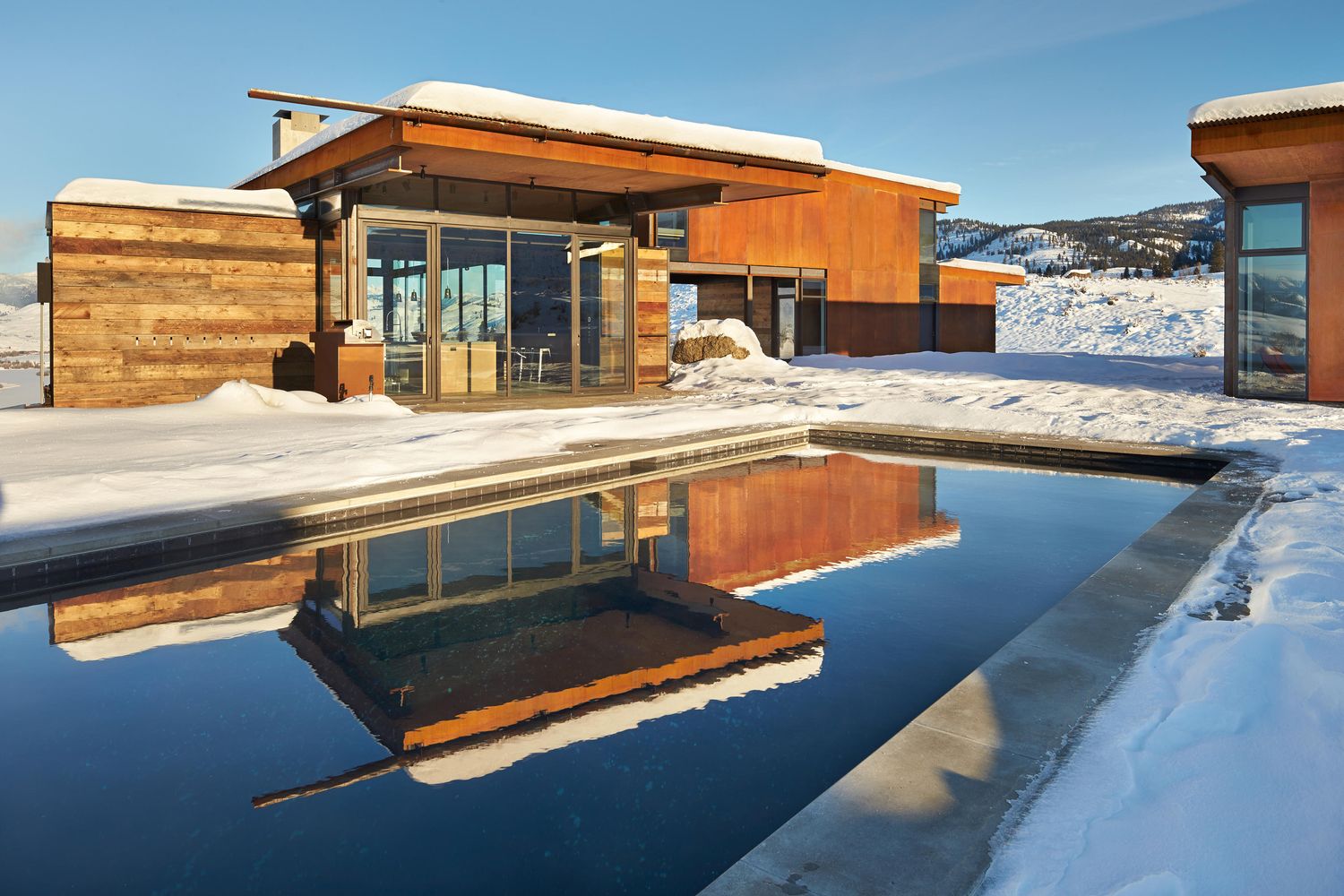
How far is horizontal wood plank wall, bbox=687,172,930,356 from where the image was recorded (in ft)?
67.6

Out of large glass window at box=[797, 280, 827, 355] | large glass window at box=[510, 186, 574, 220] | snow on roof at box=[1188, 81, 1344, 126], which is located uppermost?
snow on roof at box=[1188, 81, 1344, 126]

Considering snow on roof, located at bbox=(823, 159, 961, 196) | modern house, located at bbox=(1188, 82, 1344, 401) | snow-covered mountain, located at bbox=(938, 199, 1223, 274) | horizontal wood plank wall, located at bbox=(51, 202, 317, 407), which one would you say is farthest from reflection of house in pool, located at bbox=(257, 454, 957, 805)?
snow-covered mountain, located at bbox=(938, 199, 1223, 274)

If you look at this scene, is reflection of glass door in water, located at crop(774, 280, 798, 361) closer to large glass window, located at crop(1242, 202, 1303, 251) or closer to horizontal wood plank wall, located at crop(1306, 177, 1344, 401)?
large glass window, located at crop(1242, 202, 1303, 251)

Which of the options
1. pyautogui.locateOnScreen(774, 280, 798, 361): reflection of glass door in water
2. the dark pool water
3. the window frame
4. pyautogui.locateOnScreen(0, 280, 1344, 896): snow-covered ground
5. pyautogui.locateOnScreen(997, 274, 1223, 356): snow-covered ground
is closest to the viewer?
pyautogui.locateOnScreen(0, 280, 1344, 896): snow-covered ground

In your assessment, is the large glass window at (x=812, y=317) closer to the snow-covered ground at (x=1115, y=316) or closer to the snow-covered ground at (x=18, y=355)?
the snow-covered ground at (x=1115, y=316)

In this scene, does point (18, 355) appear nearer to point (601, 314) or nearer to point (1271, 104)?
point (601, 314)

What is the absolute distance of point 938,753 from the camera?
8.43 ft

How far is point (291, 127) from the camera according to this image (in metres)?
16.1

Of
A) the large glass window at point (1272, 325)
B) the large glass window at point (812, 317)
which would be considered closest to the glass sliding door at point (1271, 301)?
the large glass window at point (1272, 325)

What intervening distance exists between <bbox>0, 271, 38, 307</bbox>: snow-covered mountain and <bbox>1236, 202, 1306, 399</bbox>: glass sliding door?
217ft

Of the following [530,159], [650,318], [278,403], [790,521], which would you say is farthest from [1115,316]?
[790,521]

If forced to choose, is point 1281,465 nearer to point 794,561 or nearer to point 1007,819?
point 794,561

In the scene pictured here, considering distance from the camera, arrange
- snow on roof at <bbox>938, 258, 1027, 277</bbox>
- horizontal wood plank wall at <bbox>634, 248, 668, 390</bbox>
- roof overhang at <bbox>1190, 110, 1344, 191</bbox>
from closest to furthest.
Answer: roof overhang at <bbox>1190, 110, 1344, 191</bbox>, horizontal wood plank wall at <bbox>634, 248, 668, 390</bbox>, snow on roof at <bbox>938, 258, 1027, 277</bbox>

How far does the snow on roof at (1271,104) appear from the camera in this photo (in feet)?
34.2
